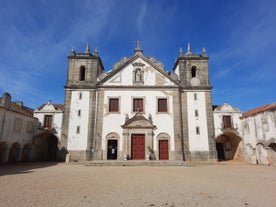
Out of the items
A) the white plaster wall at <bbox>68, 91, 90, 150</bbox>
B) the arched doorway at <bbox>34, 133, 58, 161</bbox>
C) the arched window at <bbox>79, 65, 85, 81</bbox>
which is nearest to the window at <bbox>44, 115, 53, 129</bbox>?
the arched doorway at <bbox>34, 133, 58, 161</bbox>

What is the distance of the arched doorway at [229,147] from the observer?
21897 mm

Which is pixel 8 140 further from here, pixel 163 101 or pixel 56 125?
pixel 163 101

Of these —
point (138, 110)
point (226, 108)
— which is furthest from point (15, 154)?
point (226, 108)

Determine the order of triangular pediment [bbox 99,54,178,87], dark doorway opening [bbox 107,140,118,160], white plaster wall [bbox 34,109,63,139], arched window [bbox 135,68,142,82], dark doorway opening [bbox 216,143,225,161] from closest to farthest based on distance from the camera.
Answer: dark doorway opening [bbox 107,140,118,160]
triangular pediment [bbox 99,54,178,87]
arched window [bbox 135,68,142,82]
white plaster wall [bbox 34,109,63,139]
dark doorway opening [bbox 216,143,225,161]

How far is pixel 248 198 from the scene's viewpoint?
5.88 metres

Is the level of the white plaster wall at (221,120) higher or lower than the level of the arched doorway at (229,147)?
higher

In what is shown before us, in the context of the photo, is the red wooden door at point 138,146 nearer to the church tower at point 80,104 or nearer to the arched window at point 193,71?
the church tower at point 80,104

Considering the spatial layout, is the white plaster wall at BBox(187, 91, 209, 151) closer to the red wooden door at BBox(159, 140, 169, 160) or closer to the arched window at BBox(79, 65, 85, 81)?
the red wooden door at BBox(159, 140, 169, 160)

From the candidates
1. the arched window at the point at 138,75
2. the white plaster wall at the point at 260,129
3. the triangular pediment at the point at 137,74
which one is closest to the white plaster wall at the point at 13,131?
the triangular pediment at the point at 137,74

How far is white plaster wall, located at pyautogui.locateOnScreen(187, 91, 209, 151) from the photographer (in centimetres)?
1927

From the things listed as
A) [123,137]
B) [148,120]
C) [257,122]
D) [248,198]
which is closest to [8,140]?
[123,137]

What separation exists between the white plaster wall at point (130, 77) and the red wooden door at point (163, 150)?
6.56 meters

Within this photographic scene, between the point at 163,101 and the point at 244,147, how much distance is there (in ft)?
34.8

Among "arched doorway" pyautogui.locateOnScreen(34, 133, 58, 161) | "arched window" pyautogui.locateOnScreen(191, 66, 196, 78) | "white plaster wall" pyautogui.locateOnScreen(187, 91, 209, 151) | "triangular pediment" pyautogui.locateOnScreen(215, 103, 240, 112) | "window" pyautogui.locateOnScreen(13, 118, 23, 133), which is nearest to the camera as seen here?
"window" pyautogui.locateOnScreen(13, 118, 23, 133)
